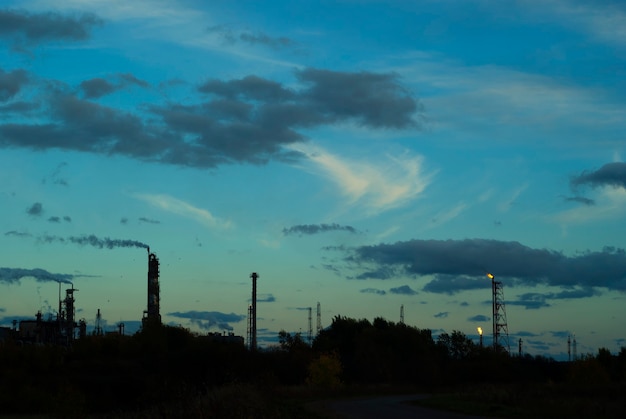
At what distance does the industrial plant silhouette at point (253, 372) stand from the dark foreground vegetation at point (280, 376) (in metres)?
0.13

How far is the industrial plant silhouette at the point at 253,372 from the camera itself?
3462 centimetres

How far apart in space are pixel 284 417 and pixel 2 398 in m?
32.7

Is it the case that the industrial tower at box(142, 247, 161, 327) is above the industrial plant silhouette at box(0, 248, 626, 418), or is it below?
above

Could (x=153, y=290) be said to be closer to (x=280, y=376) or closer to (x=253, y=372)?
(x=280, y=376)

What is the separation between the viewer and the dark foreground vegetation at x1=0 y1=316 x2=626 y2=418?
3359 centimetres

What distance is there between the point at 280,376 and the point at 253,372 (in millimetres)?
21779

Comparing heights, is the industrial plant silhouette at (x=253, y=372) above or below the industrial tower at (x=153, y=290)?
below

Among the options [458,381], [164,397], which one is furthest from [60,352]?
[458,381]

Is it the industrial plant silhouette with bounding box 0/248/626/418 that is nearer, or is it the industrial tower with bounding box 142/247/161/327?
the industrial plant silhouette with bounding box 0/248/626/418

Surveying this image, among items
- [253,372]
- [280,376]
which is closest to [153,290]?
[280,376]

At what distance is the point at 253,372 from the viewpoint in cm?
6494

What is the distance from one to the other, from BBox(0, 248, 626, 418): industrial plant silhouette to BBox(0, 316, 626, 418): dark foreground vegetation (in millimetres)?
129

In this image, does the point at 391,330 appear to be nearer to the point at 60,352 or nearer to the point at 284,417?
the point at 60,352

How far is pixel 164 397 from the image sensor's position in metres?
44.3
